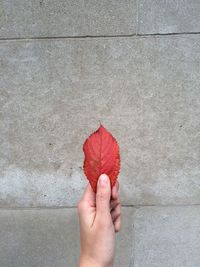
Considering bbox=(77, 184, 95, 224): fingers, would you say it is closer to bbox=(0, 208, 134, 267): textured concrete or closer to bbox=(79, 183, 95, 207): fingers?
bbox=(79, 183, 95, 207): fingers

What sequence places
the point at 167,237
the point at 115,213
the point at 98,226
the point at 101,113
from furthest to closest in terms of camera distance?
the point at 167,237 → the point at 101,113 → the point at 115,213 → the point at 98,226

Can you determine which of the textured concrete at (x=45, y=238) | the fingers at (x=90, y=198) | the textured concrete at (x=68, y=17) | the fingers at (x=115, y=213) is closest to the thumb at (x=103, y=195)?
the fingers at (x=90, y=198)

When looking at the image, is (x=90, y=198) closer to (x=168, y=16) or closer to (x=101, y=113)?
(x=101, y=113)

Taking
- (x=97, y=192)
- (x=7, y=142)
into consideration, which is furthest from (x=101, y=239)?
(x=7, y=142)

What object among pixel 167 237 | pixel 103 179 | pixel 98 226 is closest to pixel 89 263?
pixel 98 226

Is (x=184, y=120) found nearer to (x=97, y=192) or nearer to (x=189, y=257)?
(x=189, y=257)

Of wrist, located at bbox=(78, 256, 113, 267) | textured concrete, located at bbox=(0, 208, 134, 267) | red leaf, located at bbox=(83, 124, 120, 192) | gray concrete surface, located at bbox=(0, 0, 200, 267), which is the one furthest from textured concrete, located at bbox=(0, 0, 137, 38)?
wrist, located at bbox=(78, 256, 113, 267)

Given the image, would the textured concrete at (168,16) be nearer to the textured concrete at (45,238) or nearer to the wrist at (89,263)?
the textured concrete at (45,238)
